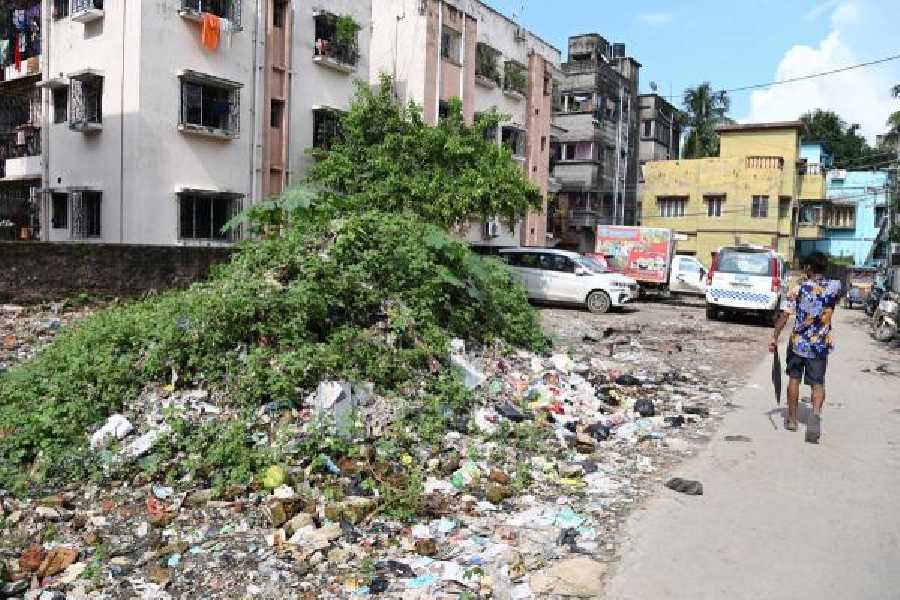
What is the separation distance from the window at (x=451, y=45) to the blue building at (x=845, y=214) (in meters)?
27.9

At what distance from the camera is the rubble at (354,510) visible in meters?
3.89

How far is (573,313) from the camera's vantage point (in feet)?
59.9

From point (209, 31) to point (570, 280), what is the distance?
1066cm

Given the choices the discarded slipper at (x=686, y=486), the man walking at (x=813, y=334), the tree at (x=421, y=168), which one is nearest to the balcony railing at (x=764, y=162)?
the tree at (x=421, y=168)

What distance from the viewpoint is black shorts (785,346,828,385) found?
6430 millimetres

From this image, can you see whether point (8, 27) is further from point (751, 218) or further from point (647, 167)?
point (751, 218)

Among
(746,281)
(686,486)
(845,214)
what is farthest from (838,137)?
(686,486)

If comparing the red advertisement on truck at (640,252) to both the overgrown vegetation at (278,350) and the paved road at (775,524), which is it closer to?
the overgrown vegetation at (278,350)

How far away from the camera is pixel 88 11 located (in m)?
16.0

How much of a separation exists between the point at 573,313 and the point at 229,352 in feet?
43.1

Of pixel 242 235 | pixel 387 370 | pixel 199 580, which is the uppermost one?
pixel 242 235

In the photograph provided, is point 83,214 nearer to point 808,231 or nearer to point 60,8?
point 60,8

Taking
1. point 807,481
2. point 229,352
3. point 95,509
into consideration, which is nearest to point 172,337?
point 229,352

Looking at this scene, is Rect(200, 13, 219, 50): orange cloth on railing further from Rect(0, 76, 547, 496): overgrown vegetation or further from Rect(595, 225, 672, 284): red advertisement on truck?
Rect(595, 225, 672, 284): red advertisement on truck
